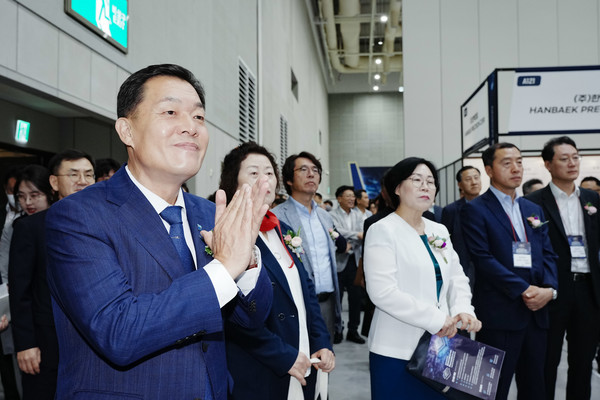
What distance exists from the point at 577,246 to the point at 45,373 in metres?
3.15

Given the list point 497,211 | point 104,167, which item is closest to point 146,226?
point 497,211

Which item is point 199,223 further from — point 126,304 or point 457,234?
point 457,234

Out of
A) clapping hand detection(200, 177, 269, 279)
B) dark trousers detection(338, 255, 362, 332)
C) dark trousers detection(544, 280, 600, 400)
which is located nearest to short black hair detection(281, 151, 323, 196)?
dark trousers detection(544, 280, 600, 400)

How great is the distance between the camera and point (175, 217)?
1098 millimetres

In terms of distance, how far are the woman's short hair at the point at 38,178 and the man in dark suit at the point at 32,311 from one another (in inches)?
17.8

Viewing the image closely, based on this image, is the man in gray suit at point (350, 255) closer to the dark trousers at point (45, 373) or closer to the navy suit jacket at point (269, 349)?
the navy suit jacket at point (269, 349)

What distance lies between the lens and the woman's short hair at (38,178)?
8.51 ft

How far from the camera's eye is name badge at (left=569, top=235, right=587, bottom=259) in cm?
288

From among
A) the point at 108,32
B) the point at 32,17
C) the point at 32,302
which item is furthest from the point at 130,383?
the point at 108,32

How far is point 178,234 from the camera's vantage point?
3.55ft

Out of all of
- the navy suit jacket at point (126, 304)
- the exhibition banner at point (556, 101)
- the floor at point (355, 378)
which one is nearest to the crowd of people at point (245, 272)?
the navy suit jacket at point (126, 304)

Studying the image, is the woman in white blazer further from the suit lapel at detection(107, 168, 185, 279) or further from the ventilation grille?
the ventilation grille

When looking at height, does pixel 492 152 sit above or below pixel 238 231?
above

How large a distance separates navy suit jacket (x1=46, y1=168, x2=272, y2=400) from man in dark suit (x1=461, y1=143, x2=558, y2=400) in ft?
6.47
